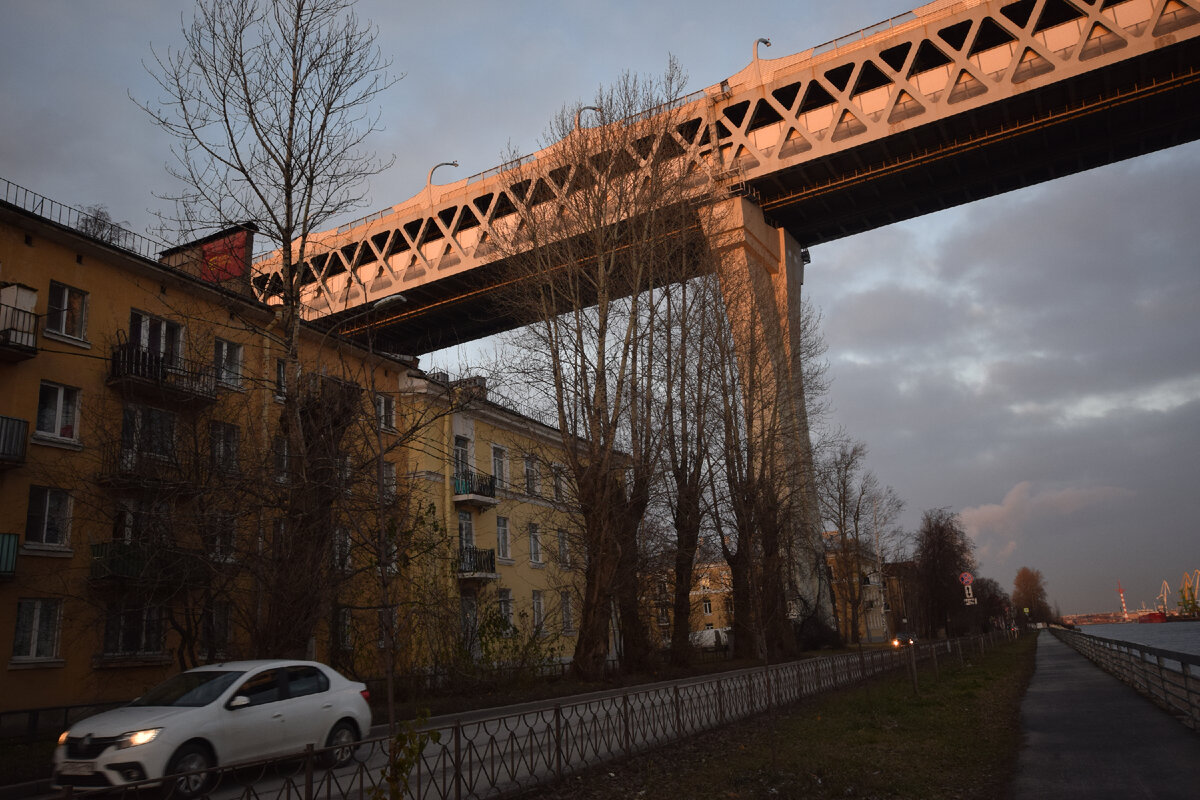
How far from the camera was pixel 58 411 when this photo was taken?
1969cm

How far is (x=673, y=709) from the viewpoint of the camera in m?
12.6

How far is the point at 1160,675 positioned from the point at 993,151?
2986 centimetres

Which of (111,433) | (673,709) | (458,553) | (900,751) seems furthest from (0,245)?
(900,751)

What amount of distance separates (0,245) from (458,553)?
15607mm

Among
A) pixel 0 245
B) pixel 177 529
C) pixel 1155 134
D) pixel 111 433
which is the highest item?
pixel 1155 134

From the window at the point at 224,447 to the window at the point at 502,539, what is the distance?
14906 millimetres

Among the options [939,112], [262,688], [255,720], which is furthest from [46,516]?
[939,112]

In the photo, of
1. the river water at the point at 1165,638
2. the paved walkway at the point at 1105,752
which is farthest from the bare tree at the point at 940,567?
the paved walkway at the point at 1105,752

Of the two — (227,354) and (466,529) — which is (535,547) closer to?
(466,529)

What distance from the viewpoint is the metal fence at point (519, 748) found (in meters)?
7.67

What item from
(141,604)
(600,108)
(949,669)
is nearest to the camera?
(141,604)

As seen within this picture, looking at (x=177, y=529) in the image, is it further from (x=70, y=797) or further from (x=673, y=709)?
(x=70, y=797)

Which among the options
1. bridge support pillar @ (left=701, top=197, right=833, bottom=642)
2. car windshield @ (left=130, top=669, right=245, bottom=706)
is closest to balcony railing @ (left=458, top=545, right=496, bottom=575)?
bridge support pillar @ (left=701, top=197, right=833, bottom=642)

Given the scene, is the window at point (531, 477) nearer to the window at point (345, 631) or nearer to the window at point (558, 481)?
the window at point (558, 481)
